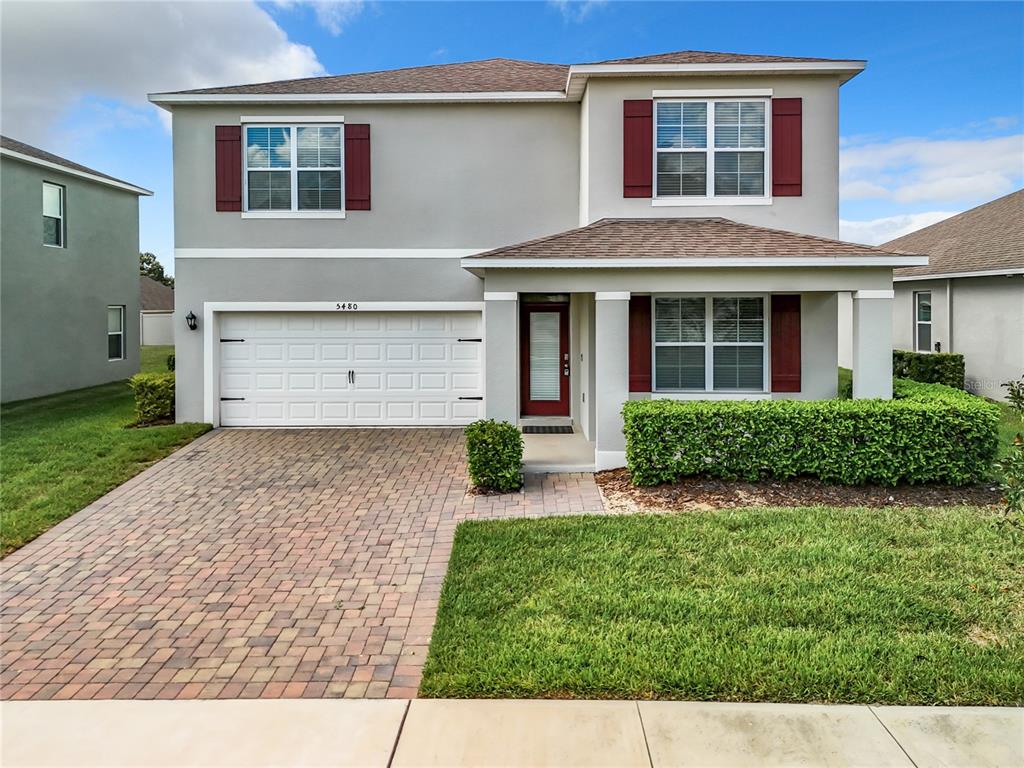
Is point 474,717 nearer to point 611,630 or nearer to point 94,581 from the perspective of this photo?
point 611,630

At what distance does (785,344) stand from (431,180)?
23.9 feet

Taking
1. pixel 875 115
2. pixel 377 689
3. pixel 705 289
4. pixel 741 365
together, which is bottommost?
pixel 377 689

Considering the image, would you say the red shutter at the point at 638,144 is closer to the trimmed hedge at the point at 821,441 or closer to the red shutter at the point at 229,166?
the trimmed hedge at the point at 821,441

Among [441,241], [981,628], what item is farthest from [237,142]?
[981,628]

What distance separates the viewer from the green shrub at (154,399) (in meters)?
14.1

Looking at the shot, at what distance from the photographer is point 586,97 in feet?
41.3

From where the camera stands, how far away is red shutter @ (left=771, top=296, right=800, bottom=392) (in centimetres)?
1181

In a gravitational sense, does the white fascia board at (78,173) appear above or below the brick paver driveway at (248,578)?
above

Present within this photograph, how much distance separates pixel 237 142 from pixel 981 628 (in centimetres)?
1383

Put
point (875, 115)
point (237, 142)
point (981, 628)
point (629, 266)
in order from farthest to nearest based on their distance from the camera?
point (875, 115) < point (237, 142) < point (629, 266) < point (981, 628)

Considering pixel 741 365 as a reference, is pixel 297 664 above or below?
below

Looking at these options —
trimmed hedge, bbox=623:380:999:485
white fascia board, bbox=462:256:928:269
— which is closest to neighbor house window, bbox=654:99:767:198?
white fascia board, bbox=462:256:928:269

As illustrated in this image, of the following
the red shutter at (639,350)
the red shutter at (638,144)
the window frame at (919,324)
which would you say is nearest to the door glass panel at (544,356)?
the red shutter at (639,350)

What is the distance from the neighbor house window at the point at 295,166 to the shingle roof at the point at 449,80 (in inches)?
30.6
